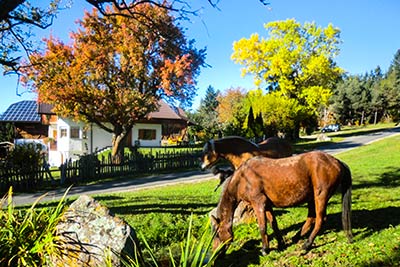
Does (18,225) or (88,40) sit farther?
(88,40)

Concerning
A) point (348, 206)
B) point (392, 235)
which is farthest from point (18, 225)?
point (392, 235)

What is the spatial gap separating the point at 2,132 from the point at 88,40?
2204 cm

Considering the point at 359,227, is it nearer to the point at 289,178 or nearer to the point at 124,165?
the point at 289,178

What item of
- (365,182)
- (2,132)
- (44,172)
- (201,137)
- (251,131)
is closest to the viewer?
(365,182)

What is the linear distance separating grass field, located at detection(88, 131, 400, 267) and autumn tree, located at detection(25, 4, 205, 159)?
10227mm

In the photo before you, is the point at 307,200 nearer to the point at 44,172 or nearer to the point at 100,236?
the point at 100,236

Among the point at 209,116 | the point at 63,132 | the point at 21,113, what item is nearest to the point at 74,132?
the point at 63,132

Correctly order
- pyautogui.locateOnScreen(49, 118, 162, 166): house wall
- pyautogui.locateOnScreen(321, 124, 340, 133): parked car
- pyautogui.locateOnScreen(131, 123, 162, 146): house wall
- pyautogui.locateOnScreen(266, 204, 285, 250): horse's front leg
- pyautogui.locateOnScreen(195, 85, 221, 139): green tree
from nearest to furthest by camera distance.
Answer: pyautogui.locateOnScreen(266, 204, 285, 250): horse's front leg < pyautogui.locateOnScreen(49, 118, 162, 166): house wall < pyautogui.locateOnScreen(131, 123, 162, 146): house wall < pyautogui.locateOnScreen(195, 85, 221, 139): green tree < pyautogui.locateOnScreen(321, 124, 340, 133): parked car

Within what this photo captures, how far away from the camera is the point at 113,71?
2109 centimetres

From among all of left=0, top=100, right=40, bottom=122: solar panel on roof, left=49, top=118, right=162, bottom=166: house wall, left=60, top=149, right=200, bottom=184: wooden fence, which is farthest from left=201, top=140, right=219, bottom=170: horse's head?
left=0, top=100, right=40, bottom=122: solar panel on roof

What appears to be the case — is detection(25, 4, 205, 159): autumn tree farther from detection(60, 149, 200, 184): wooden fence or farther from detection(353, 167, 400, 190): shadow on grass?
detection(353, 167, 400, 190): shadow on grass

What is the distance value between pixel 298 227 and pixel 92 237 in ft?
14.1

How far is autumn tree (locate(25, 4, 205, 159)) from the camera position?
19.7m

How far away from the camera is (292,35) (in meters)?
36.7
